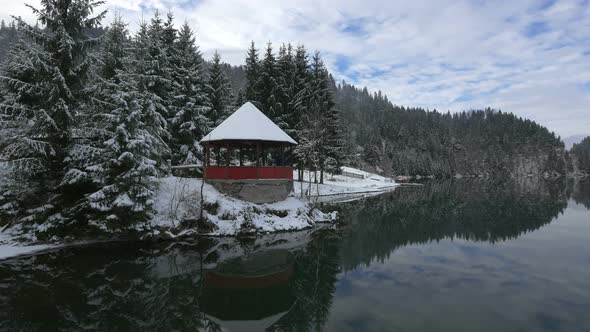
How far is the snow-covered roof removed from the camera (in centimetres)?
2127

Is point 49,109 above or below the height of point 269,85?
below

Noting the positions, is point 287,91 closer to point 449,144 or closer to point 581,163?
point 449,144

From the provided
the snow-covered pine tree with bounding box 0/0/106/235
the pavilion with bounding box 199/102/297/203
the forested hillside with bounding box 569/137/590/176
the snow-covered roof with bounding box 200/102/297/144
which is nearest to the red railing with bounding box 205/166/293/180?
the pavilion with bounding box 199/102/297/203

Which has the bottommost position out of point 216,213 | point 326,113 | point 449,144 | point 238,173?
point 216,213

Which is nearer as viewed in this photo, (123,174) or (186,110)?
(123,174)

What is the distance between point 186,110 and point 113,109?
25.7 ft

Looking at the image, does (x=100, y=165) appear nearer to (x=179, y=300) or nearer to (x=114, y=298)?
(x=114, y=298)

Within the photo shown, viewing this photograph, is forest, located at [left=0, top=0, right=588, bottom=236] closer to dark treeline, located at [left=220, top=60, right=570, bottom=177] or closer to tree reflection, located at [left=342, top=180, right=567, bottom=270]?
tree reflection, located at [left=342, top=180, right=567, bottom=270]

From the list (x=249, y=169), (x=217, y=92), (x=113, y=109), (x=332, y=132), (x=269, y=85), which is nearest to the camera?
(x=113, y=109)

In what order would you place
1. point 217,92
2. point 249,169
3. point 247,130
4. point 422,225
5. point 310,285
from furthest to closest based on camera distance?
point 217,92 → point 422,225 → point 249,169 → point 247,130 → point 310,285

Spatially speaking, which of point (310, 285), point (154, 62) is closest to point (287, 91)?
point (154, 62)

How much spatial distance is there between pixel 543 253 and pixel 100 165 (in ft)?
70.7

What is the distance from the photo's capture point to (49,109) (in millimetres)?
16094

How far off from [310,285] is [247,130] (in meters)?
12.5
